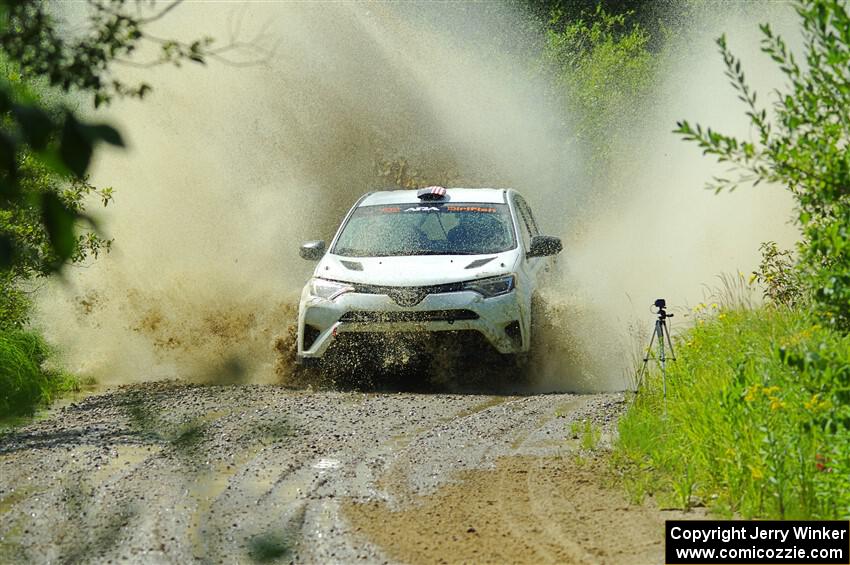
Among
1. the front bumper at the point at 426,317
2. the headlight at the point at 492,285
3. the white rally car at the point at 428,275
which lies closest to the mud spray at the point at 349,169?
the white rally car at the point at 428,275

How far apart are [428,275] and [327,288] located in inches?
35.7

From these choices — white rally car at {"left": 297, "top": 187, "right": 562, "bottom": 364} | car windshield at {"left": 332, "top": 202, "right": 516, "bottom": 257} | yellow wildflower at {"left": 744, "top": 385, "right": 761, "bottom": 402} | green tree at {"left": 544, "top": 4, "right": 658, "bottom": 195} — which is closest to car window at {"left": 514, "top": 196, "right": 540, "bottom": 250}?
white rally car at {"left": 297, "top": 187, "right": 562, "bottom": 364}

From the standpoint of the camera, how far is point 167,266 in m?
15.7

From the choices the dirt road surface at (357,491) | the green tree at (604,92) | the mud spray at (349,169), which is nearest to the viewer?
the dirt road surface at (357,491)

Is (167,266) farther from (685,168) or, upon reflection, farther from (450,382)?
(685,168)

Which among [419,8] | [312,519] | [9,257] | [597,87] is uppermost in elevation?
[419,8]

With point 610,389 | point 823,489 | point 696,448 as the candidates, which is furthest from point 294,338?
point 823,489

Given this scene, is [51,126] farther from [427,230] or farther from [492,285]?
[427,230]

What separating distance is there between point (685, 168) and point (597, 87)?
7.85ft

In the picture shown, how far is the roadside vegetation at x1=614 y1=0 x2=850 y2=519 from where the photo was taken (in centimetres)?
496

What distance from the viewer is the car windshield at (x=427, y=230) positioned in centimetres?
1154

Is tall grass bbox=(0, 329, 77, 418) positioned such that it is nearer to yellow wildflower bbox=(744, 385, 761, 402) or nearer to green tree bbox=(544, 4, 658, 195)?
yellow wildflower bbox=(744, 385, 761, 402)

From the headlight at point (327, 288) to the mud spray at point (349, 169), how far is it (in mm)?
1457

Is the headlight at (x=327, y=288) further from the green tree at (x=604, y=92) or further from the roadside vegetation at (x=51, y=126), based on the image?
the green tree at (x=604, y=92)
